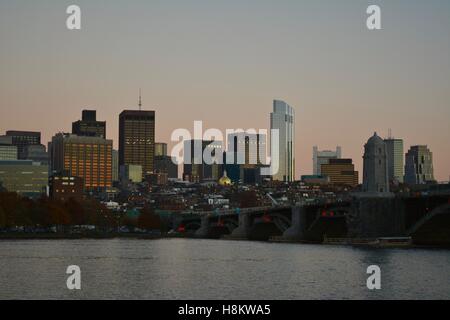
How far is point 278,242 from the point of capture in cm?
18150

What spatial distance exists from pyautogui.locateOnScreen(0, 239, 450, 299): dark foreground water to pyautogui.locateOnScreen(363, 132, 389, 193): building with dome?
23.9 meters

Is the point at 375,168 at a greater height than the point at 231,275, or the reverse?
the point at 375,168

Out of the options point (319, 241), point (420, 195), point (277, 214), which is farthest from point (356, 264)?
point (277, 214)

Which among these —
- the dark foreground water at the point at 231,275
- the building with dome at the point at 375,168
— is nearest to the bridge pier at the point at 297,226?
the building with dome at the point at 375,168

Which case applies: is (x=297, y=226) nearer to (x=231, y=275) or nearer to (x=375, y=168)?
(x=375, y=168)

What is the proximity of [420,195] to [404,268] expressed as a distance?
1792 inches

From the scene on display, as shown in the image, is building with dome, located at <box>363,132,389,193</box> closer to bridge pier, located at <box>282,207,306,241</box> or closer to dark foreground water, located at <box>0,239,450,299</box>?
dark foreground water, located at <box>0,239,450,299</box>

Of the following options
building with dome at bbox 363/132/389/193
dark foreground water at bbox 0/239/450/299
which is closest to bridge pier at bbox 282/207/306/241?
building with dome at bbox 363/132/389/193

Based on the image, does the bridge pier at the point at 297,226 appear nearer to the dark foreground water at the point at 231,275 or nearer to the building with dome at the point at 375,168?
the building with dome at the point at 375,168

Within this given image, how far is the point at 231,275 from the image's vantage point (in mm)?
91750

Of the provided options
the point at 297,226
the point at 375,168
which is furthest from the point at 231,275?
the point at 297,226

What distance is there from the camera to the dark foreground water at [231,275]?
242 ft

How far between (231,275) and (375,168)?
217 feet

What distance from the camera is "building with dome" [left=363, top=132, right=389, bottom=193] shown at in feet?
497
